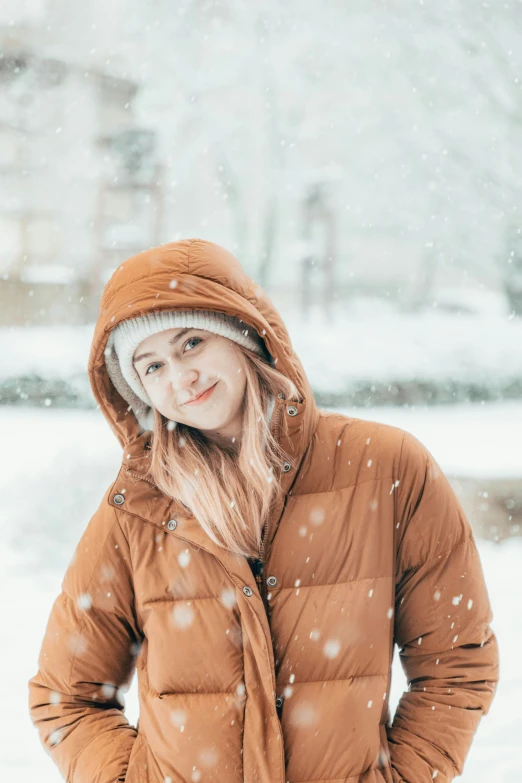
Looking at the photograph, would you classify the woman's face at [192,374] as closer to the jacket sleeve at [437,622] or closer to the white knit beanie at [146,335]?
the white knit beanie at [146,335]

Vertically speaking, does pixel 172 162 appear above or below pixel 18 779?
above

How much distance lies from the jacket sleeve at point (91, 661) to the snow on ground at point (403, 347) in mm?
3771

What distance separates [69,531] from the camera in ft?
12.5

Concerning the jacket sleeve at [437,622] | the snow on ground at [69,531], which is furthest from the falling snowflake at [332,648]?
the snow on ground at [69,531]

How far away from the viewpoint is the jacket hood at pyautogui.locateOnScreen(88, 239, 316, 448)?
1.16 m

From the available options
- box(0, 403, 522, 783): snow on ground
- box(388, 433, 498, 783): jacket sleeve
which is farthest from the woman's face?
box(0, 403, 522, 783): snow on ground

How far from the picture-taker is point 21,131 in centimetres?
498

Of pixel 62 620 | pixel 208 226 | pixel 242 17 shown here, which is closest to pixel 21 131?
pixel 208 226

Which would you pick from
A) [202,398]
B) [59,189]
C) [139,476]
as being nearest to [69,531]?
[59,189]

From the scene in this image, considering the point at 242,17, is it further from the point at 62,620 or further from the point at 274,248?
the point at 62,620

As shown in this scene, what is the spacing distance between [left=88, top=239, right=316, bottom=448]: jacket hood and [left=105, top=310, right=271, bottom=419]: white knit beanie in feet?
0.06

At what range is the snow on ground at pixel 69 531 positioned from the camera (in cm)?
240

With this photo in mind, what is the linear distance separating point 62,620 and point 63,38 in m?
4.83

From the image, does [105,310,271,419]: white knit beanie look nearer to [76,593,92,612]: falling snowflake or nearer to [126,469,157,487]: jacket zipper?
[126,469,157,487]: jacket zipper
